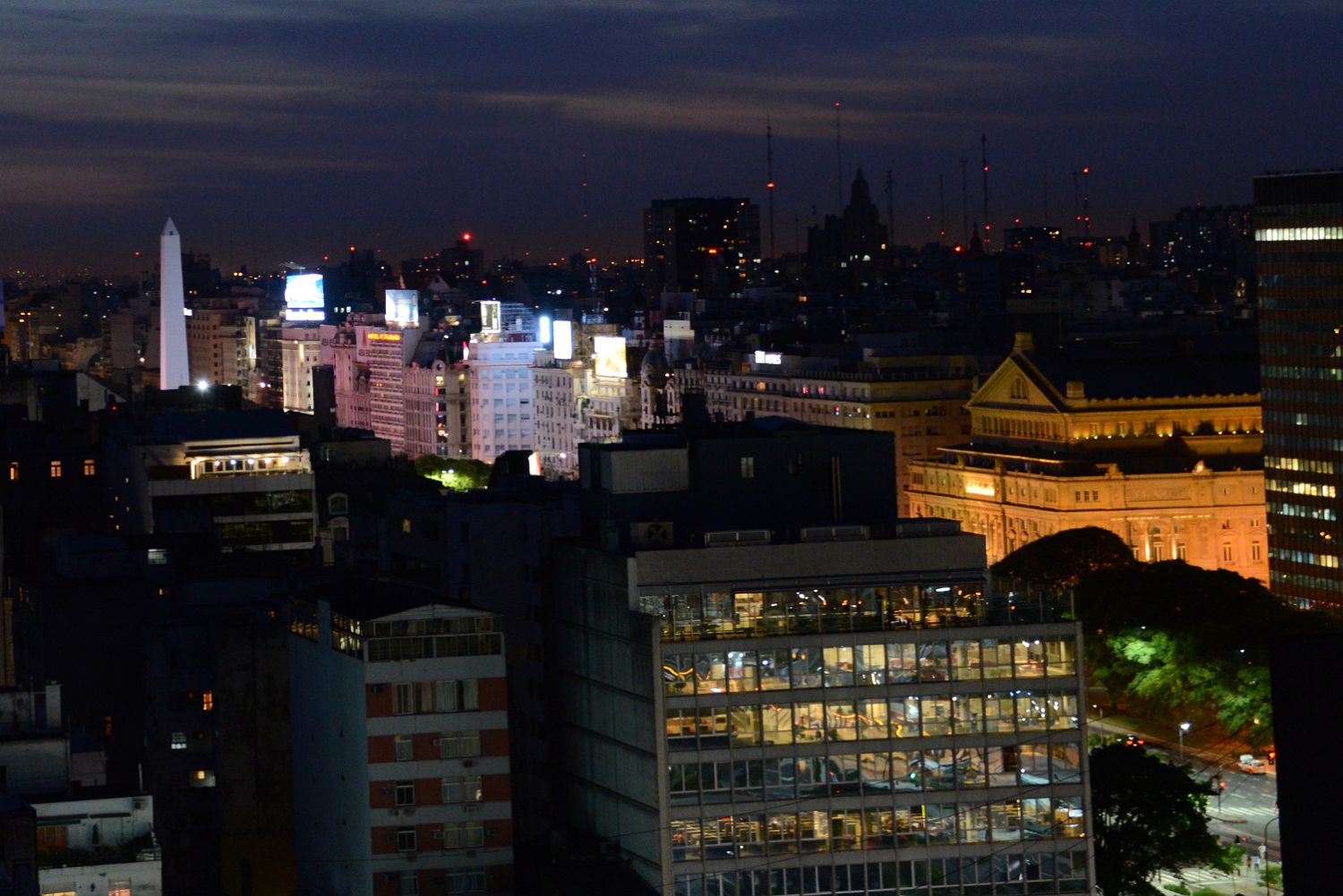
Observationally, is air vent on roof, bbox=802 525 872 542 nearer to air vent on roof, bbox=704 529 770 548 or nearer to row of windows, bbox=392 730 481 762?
air vent on roof, bbox=704 529 770 548

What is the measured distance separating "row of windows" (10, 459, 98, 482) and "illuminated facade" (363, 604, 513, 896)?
8102 centimetres

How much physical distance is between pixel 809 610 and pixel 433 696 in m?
9.88

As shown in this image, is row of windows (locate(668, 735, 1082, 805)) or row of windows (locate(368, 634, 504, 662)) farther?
row of windows (locate(368, 634, 504, 662))

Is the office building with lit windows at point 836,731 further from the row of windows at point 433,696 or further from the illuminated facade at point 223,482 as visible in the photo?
the illuminated facade at point 223,482

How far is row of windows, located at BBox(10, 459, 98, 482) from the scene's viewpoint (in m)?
153

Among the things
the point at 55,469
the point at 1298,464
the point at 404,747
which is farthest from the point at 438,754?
the point at 55,469

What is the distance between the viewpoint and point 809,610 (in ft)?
239

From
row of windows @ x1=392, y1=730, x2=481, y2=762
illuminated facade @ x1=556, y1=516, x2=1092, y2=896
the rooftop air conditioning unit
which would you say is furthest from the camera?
the rooftop air conditioning unit

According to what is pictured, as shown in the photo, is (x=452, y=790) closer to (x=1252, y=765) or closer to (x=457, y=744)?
(x=457, y=744)

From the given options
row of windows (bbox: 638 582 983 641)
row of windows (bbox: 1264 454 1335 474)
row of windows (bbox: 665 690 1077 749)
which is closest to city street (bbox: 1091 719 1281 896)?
row of windows (bbox: 665 690 1077 749)

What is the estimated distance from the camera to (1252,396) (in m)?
189

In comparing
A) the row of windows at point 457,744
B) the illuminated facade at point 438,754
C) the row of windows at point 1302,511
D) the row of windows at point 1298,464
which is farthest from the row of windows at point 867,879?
the row of windows at point 1298,464

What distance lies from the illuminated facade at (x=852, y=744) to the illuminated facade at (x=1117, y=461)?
326ft

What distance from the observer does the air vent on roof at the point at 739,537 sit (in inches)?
2963
